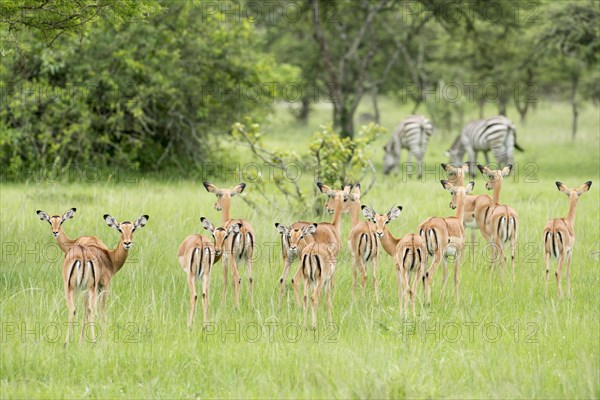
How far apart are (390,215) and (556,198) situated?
9563mm

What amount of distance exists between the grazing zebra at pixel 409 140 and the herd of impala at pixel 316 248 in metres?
15.3

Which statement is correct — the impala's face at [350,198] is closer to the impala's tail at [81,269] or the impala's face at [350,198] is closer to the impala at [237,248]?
the impala at [237,248]

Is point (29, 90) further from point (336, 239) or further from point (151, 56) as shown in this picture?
point (336, 239)

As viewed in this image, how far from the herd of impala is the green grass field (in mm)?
292

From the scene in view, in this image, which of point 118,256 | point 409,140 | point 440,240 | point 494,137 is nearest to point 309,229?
point 440,240

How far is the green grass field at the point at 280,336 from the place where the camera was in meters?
7.28

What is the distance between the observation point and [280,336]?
8.61 meters

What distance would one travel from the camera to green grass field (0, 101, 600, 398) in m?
7.28

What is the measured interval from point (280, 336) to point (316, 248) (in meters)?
0.88

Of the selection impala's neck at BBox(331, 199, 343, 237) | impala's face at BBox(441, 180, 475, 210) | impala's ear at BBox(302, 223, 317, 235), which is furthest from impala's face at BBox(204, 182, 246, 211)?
impala's face at BBox(441, 180, 475, 210)

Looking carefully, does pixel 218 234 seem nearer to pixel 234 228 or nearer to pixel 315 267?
pixel 234 228

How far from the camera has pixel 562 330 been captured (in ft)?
29.0

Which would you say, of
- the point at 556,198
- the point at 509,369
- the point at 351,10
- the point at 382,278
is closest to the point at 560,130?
the point at 351,10

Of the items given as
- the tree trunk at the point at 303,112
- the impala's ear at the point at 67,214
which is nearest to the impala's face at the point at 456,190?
the impala's ear at the point at 67,214
